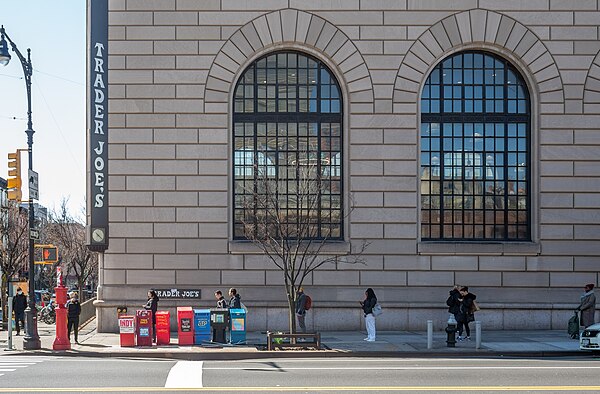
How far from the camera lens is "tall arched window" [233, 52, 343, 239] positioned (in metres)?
27.3

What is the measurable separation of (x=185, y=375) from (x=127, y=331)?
6709mm

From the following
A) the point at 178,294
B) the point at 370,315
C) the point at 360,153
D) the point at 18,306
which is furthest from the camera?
the point at 18,306

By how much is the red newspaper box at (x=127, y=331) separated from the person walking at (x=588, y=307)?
505 inches

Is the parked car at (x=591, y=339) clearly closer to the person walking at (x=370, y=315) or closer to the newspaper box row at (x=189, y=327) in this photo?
the person walking at (x=370, y=315)

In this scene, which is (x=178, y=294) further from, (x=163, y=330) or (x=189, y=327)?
(x=189, y=327)

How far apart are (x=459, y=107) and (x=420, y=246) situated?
481cm

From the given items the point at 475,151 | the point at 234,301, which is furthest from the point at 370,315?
the point at 475,151

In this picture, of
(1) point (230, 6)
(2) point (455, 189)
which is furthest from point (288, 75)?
(2) point (455, 189)

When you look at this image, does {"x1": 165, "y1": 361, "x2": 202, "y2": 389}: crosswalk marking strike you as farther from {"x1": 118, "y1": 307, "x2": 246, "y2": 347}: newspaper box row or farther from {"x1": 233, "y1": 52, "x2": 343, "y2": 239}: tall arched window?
{"x1": 233, "y1": 52, "x2": 343, "y2": 239}: tall arched window

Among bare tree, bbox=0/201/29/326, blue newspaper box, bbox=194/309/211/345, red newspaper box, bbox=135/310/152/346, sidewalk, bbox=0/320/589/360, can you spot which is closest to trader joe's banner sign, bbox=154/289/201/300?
sidewalk, bbox=0/320/589/360

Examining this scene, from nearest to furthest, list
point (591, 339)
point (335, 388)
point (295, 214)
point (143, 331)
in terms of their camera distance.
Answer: point (335, 388) → point (591, 339) → point (143, 331) → point (295, 214)

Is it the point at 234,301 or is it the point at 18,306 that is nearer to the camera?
the point at 234,301

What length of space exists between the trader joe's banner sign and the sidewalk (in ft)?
5.55

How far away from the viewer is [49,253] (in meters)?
24.4
